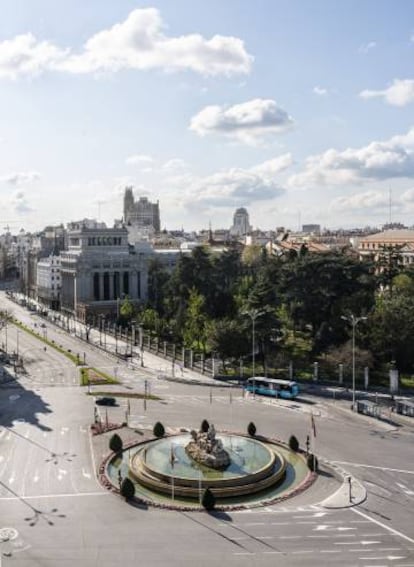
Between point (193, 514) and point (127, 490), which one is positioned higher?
point (127, 490)

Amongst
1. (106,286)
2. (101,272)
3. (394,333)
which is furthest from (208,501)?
(106,286)

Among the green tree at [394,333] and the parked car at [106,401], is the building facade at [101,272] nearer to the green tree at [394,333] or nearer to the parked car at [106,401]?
the parked car at [106,401]

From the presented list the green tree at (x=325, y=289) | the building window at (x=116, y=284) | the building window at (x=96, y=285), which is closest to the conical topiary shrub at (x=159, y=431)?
the green tree at (x=325, y=289)

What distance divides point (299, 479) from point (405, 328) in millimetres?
35124

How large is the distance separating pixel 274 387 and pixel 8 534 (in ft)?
124

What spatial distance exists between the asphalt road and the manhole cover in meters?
0.10

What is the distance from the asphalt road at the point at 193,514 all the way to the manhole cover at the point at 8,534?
98mm

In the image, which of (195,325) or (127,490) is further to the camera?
(195,325)

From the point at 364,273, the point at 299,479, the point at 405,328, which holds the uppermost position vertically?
the point at 364,273

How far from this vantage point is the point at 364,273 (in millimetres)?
85875

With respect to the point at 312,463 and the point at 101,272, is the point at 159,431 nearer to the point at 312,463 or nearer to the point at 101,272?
the point at 312,463

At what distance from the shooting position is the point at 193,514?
36938 mm

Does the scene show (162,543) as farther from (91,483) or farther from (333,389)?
(333,389)

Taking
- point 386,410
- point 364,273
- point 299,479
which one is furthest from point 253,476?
point 364,273
